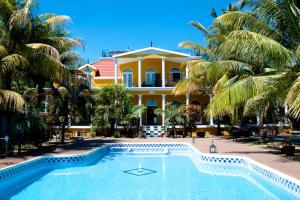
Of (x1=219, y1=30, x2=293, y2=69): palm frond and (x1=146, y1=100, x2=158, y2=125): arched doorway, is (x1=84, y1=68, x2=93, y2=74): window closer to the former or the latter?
(x1=146, y1=100, x2=158, y2=125): arched doorway

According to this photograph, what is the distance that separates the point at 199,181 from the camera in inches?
480

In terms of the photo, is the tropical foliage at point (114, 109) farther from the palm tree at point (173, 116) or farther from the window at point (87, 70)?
the window at point (87, 70)

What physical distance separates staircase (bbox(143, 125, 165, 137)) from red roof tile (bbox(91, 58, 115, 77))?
8685 millimetres

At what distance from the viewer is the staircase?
27828 mm

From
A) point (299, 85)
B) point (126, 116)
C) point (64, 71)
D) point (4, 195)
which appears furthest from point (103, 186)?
point (126, 116)

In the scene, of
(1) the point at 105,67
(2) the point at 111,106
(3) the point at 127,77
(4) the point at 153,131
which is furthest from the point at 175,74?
(2) the point at 111,106

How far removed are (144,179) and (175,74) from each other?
817 inches

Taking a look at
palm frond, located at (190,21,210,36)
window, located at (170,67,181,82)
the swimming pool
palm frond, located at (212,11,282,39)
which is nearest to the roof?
window, located at (170,67,181,82)

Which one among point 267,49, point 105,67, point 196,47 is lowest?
point 267,49

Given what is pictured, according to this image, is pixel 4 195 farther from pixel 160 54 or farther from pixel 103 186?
pixel 160 54

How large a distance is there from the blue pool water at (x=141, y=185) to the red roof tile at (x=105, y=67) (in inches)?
812

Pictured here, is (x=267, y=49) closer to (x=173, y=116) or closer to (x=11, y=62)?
(x=11, y=62)

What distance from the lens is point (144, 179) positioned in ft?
41.3

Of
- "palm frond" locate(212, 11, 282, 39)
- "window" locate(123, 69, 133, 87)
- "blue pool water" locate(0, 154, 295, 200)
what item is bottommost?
"blue pool water" locate(0, 154, 295, 200)
